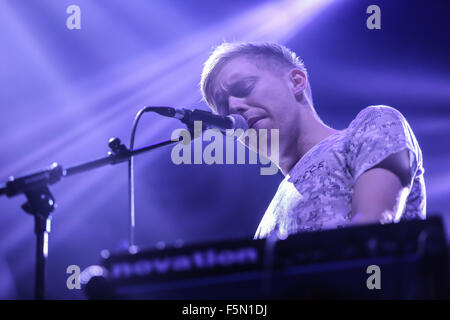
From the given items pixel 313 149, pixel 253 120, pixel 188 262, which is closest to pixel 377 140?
pixel 313 149

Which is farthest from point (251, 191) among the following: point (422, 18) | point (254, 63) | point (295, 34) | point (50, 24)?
point (50, 24)

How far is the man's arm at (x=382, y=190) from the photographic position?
1381mm

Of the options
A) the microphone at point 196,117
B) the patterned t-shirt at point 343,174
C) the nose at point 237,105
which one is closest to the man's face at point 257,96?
the nose at point 237,105

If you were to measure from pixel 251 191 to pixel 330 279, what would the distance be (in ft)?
8.33

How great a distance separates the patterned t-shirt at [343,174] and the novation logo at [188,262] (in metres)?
0.69

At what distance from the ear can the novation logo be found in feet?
4.94

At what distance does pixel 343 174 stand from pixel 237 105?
70 centimetres

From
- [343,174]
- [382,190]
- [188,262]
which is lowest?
[188,262]

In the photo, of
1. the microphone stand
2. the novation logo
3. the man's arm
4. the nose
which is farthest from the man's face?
the novation logo

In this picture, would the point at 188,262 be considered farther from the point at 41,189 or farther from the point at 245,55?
the point at 245,55

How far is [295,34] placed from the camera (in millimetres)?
3318

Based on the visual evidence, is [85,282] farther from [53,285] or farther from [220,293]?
[53,285]

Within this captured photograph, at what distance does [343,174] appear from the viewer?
1730mm

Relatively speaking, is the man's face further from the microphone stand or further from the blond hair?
the microphone stand
